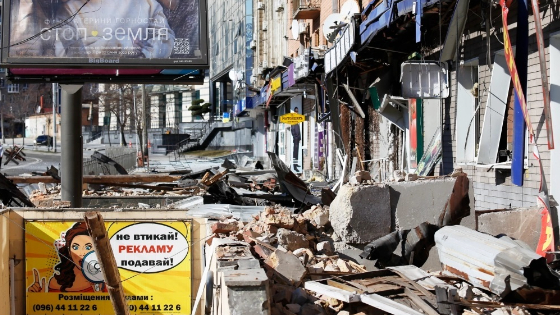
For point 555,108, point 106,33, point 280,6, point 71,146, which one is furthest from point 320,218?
point 280,6

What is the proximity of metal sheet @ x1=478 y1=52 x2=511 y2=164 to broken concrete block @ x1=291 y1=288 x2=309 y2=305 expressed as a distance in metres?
5.31

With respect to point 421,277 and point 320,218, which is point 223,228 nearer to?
point 320,218

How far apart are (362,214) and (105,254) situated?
3.92m

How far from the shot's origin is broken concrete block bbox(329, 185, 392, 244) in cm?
899

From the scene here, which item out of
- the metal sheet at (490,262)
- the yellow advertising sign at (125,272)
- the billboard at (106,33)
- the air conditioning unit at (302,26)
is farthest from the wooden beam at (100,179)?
the air conditioning unit at (302,26)

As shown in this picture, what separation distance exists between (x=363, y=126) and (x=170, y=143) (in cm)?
4781

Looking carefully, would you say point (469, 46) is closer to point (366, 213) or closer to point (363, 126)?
point (366, 213)

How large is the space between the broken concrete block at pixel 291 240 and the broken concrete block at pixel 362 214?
713 mm

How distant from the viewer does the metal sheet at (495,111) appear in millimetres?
10773

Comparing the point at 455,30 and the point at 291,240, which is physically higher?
the point at 455,30

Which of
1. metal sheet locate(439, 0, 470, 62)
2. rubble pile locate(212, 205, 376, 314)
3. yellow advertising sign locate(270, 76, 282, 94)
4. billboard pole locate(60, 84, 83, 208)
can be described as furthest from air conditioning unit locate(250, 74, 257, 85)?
rubble pile locate(212, 205, 376, 314)

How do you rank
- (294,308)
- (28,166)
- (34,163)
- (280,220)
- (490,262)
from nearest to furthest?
1. (294,308)
2. (490,262)
3. (280,220)
4. (28,166)
5. (34,163)

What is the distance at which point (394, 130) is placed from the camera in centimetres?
1733

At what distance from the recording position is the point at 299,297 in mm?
6785
